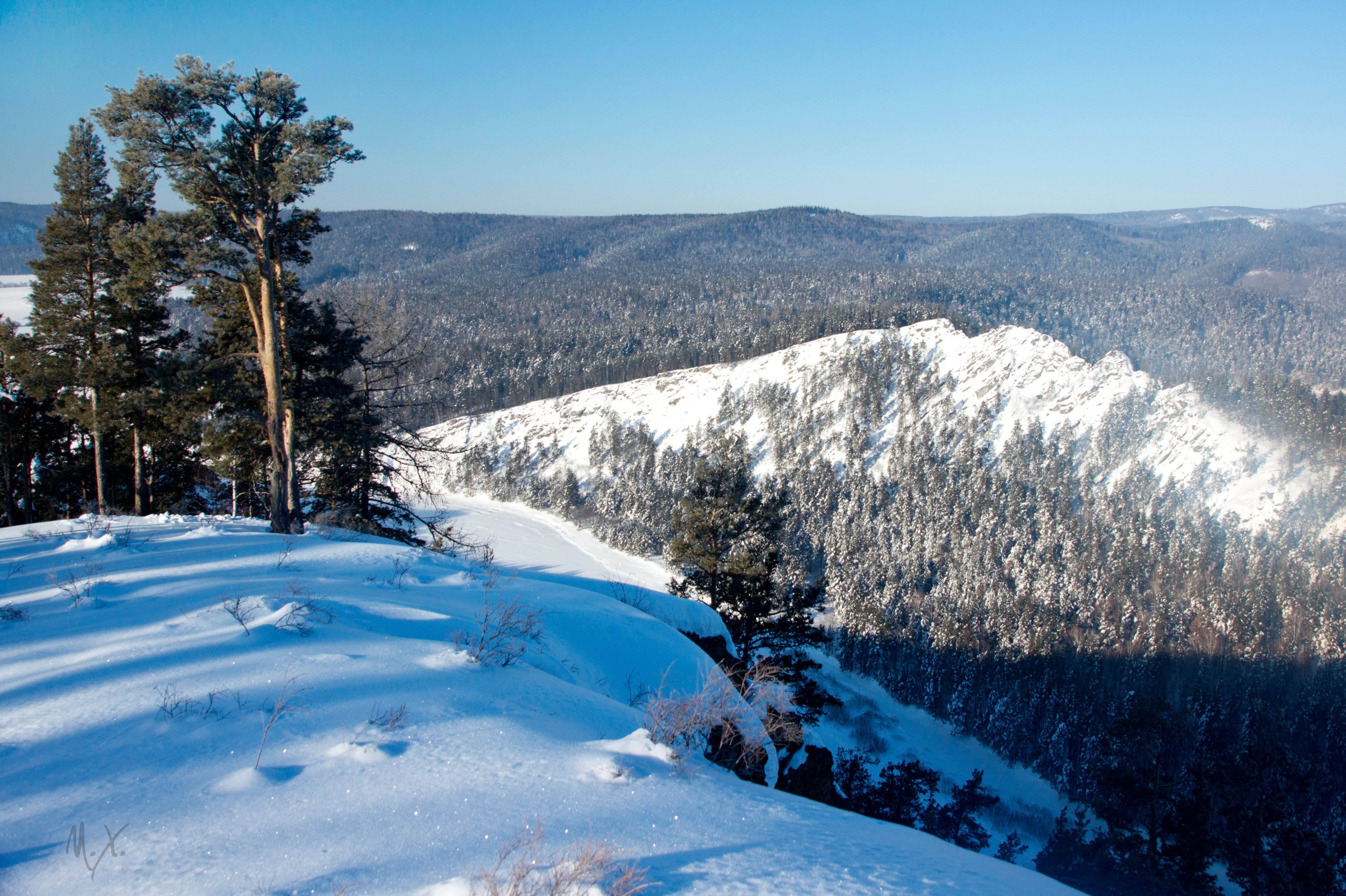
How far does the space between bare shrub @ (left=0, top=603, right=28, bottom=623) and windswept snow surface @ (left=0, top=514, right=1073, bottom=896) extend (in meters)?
0.07

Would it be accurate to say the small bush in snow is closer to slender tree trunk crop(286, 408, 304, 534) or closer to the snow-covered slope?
slender tree trunk crop(286, 408, 304, 534)

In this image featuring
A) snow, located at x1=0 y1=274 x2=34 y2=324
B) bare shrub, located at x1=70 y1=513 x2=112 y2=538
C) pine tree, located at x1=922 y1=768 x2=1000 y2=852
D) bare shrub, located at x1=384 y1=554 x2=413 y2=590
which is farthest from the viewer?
snow, located at x1=0 y1=274 x2=34 y2=324

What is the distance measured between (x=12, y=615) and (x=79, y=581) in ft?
3.78

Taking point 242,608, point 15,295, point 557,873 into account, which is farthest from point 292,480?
point 15,295

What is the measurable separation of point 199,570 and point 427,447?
709 cm

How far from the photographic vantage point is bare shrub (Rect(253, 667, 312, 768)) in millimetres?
4109

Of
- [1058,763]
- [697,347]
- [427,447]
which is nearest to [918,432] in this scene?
[1058,763]

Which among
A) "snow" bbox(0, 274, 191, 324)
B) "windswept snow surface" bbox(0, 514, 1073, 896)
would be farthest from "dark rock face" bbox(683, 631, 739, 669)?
"snow" bbox(0, 274, 191, 324)

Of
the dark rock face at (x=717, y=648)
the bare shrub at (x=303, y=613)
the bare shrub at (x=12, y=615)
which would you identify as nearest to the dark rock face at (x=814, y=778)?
the dark rock face at (x=717, y=648)

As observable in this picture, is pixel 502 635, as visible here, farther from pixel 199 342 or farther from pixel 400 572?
pixel 199 342

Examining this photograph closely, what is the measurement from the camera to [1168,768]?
50.1m

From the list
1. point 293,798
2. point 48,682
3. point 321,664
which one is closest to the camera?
point 293,798

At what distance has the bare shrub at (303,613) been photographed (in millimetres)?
5918

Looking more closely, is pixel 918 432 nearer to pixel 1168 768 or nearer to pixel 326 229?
pixel 1168 768
